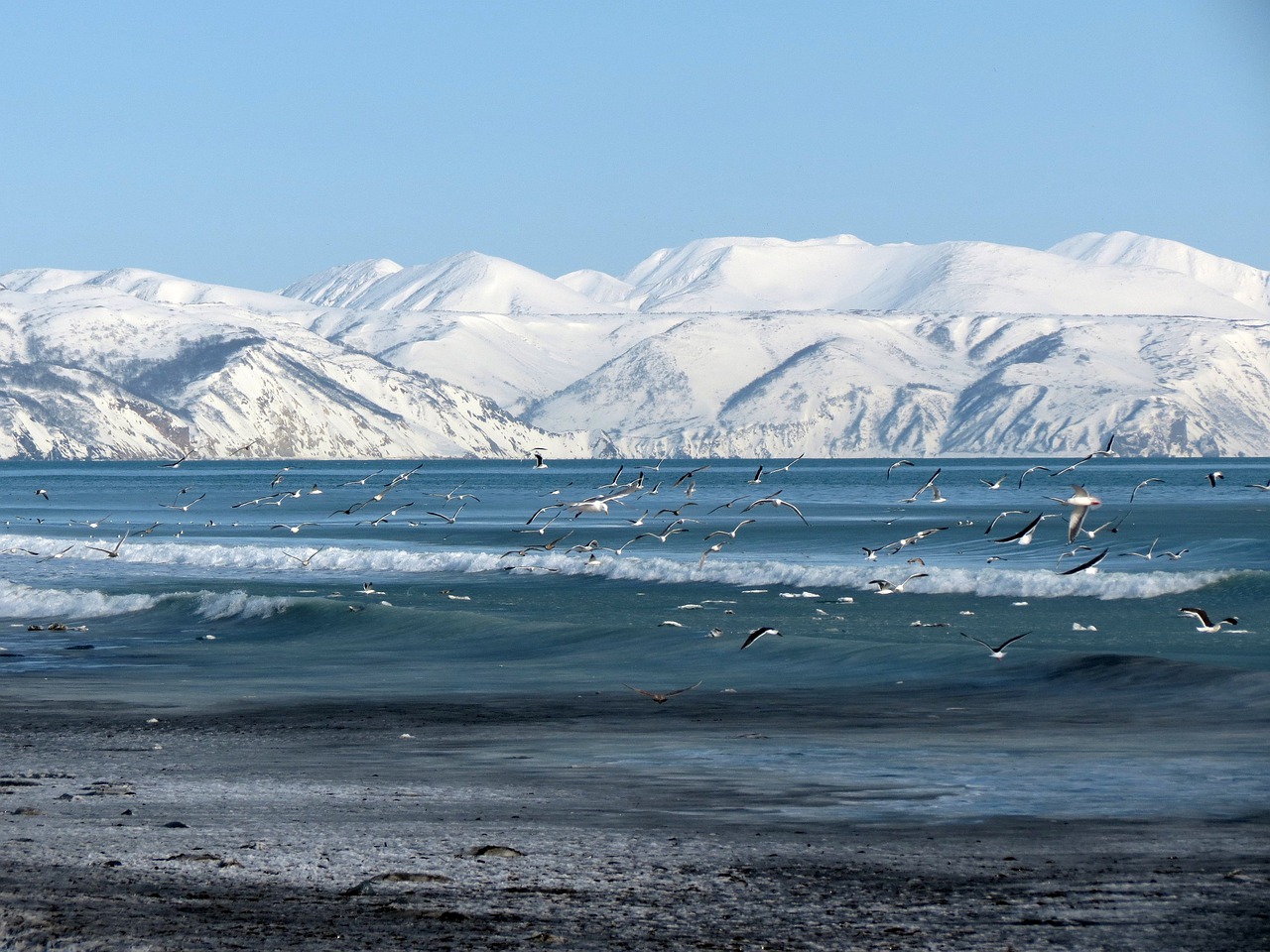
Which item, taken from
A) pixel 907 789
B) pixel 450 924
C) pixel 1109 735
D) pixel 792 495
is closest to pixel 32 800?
pixel 450 924

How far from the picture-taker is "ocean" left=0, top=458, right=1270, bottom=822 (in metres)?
17.4

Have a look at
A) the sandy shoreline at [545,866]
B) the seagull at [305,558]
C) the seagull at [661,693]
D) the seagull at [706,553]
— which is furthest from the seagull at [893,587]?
the sandy shoreline at [545,866]

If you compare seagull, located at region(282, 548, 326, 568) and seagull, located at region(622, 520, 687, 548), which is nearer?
seagull, located at region(622, 520, 687, 548)


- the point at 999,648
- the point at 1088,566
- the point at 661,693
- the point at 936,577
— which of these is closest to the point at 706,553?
the point at 936,577

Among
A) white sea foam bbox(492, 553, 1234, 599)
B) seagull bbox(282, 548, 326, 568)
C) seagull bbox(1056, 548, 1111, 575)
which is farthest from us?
seagull bbox(282, 548, 326, 568)

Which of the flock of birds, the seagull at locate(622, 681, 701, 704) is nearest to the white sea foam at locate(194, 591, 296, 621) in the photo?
the flock of birds

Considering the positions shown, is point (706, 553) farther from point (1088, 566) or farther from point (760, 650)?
point (760, 650)

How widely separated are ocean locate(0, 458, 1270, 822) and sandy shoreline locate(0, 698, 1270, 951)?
1100 millimetres

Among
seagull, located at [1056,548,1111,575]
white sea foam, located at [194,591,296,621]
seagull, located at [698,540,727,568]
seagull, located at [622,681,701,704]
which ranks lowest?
white sea foam, located at [194,591,296,621]

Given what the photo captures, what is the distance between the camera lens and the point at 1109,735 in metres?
20.0

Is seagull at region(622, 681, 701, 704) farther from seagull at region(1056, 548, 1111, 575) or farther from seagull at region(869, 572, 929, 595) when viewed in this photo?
seagull at region(869, 572, 929, 595)

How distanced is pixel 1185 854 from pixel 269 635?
1043 inches

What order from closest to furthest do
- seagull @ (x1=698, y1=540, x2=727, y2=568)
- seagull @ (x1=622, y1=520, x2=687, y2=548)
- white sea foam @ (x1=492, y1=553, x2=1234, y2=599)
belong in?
1. white sea foam @ (x1=492, y1=553, x2=1234, y2=599)
2. seagull @ (x1=698, y1=540, x2=727, y2=568)
3. seagull @ (x1=622, y1=520, x2=687, y2=548)

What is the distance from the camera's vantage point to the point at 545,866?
40.8ft
